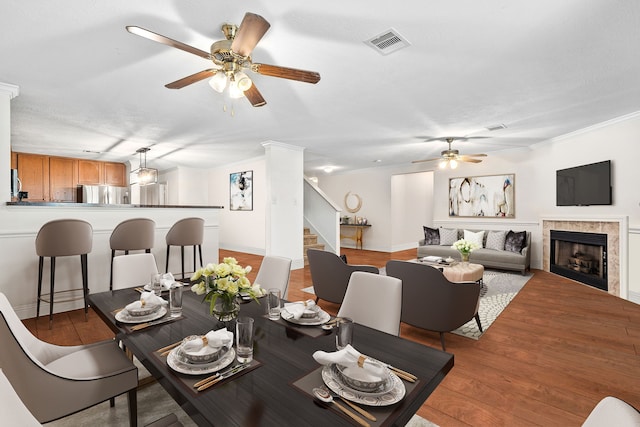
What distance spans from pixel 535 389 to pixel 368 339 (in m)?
1.57

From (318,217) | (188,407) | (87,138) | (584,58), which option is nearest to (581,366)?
(584,58)

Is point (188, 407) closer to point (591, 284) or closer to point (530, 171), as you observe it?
point (591, 284)

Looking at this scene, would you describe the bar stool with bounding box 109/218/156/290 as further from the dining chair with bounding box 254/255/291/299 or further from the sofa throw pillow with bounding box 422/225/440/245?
the sofa throw pillow with bounding box 422/225/440/245

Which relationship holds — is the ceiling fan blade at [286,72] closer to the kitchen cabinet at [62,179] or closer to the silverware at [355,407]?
the silverware at [355,407]

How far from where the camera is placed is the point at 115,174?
7543mm

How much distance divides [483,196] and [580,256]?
2.10 m

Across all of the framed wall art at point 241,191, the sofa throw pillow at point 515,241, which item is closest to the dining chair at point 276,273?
the sofa throw pillow at point 515,241

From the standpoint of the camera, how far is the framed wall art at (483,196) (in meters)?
6.32

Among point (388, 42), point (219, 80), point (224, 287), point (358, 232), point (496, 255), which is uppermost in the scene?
point (388, 42)

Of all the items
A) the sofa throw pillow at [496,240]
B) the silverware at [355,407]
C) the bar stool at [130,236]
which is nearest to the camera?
the silverware at [355,407]

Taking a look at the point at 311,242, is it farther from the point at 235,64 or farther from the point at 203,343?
the point at 203,343

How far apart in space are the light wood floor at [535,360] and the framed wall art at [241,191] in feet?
13.4

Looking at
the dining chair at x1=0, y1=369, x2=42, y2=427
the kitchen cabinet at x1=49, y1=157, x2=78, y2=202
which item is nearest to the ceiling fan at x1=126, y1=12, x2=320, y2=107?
the dining chair at x1=0, y1=369, x2=42, y2=427

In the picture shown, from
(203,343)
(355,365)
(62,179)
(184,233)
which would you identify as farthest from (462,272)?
(62,179)
